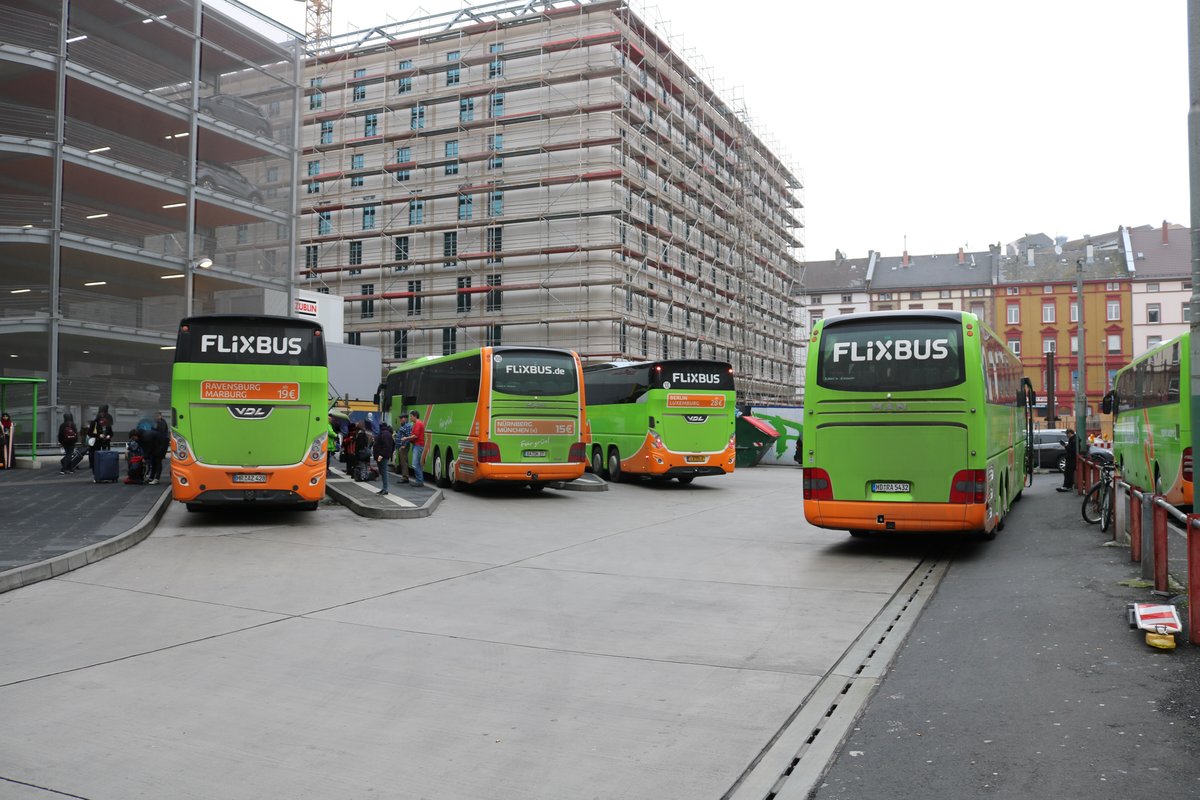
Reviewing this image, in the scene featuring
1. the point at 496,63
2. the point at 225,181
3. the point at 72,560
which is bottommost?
the point at 72,560

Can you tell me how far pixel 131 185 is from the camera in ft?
99.8

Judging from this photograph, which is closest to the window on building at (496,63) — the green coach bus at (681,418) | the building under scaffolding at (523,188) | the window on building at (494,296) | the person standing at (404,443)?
the building under scaffolding at (523,188)

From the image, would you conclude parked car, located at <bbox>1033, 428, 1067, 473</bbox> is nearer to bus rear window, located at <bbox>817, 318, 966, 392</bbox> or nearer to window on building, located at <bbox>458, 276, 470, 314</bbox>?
bus rear window, located at <bbox>817, 318, 966, 392</bbox>

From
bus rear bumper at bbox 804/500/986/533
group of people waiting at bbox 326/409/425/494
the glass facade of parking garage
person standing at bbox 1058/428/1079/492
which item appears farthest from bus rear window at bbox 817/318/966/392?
the glass facade of parking garage

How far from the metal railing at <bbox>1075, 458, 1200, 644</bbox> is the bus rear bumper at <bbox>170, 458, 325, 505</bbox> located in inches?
437

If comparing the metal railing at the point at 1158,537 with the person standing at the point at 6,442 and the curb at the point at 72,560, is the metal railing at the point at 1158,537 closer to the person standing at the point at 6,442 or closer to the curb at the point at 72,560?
the curb at the point at 72,560

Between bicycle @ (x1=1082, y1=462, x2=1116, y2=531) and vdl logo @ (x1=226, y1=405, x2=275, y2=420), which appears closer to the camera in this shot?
bicycle @ (x1=1082, y1=462, x2=1116, y2=531)

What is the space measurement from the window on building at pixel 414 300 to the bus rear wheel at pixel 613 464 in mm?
29662

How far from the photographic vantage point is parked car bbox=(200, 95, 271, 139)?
33844mm

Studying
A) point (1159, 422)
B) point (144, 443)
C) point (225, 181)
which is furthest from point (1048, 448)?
point (225, 181)

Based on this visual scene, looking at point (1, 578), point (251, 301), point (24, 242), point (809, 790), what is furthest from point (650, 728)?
point (251, 301)

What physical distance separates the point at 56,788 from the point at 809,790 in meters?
3.33

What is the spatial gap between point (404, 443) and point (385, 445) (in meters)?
2.90

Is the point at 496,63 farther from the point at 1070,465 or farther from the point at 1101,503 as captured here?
the point at 1101,503
